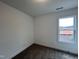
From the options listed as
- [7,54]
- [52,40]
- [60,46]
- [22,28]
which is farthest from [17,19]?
[60,46]

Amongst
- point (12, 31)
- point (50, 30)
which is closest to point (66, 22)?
point (50, 30)

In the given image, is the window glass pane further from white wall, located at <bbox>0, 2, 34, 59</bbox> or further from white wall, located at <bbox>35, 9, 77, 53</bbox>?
white wall, located at <bbox>0, 2, 34, 59</bbox>

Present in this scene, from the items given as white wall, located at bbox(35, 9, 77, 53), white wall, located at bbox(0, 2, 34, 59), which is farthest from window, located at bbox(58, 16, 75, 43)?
white wall, located at bbox(0, 2, 34, 59)

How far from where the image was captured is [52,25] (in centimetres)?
437

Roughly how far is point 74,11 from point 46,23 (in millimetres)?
1787

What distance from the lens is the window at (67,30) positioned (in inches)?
139

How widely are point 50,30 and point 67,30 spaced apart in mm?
1047

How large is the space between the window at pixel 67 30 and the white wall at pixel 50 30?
0.68 feet

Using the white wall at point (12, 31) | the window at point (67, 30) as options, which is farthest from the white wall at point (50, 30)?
the white wall at point (12, 31)

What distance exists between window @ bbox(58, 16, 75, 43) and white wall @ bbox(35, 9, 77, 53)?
0.68 ft

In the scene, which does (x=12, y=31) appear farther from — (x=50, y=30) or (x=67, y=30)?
(x=67, y=30)

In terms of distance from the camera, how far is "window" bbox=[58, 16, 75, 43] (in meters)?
3.54

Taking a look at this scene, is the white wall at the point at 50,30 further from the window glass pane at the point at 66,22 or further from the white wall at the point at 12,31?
the white wall at the point at 12,31

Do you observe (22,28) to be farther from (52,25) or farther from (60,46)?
(60,46)
